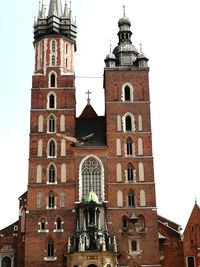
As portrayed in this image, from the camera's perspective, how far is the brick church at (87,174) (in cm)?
4750

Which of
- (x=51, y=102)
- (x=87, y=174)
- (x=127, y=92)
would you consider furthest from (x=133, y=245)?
(x=51, y=102)

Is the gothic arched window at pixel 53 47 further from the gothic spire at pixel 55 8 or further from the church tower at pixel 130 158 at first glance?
the church tower at pixel 130 158

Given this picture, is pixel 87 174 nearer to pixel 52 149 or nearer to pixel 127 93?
pixel 52 149

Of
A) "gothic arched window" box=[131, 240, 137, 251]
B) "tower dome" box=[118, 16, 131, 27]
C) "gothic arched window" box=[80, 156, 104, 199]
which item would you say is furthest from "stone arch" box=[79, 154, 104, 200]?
"tower dome" box=[118, 16, 131, 27]

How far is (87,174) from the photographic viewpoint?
5028 centimetres

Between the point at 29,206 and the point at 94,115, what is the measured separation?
13.3 meters

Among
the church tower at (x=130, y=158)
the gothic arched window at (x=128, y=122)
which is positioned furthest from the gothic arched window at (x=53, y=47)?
the gothic arched window at (x=128, y=122)

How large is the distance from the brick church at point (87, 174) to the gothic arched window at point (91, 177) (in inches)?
3.8

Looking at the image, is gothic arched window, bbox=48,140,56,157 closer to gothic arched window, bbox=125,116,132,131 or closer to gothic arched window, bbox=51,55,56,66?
gothic arched window, bbox=125,116,132,131

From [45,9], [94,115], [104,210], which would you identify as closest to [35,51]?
[45,9]

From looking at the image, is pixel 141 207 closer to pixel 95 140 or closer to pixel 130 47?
pixel 95 140

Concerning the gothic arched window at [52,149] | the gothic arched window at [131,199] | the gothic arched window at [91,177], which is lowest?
the gothic arched window at [131,199]

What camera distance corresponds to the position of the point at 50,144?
51.3 m

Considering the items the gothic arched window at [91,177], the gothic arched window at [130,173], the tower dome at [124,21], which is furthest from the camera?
Result: the tower dome at [124,21]
